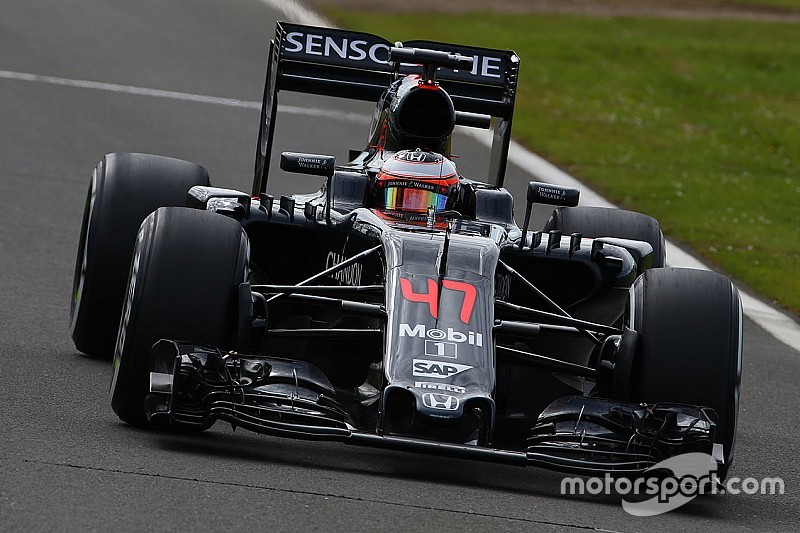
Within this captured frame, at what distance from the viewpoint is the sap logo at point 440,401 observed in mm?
6559

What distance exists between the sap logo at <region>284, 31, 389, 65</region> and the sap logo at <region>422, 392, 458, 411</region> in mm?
3654

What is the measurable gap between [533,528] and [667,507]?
0.93 m

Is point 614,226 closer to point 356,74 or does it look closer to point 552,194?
point 552,194

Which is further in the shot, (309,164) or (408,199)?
(408,199)

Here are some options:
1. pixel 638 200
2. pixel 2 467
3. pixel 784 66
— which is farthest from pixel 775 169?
pixel 2 467

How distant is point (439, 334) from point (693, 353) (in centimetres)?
112

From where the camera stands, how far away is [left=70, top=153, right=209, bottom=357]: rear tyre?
8.71 meters

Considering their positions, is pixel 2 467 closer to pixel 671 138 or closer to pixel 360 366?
pixel 360 366

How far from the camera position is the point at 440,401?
6.59 meters

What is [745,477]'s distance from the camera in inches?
298

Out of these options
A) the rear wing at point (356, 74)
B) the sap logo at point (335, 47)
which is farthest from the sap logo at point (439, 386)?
the sap logo at point (335, 47)

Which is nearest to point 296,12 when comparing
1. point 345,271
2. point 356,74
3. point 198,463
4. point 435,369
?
point 356,74

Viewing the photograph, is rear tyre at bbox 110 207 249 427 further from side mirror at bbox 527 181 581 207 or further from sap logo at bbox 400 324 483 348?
side mirror at bbox 527 181 581 207

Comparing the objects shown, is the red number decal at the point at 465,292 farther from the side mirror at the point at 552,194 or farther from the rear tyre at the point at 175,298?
the side mirror at the point at 552,194
